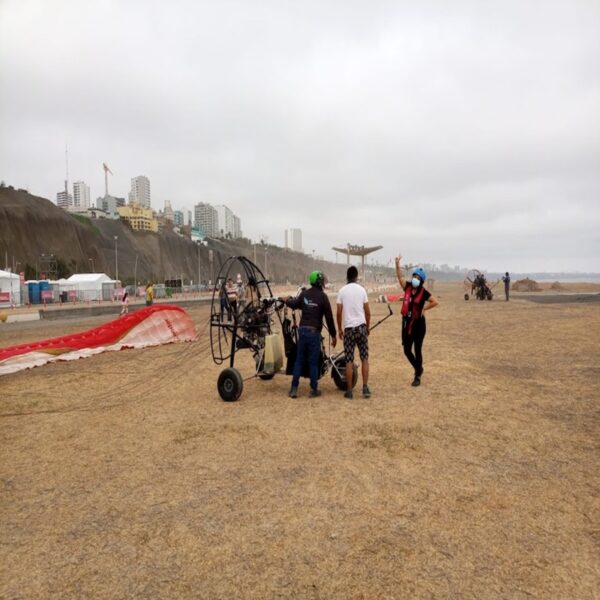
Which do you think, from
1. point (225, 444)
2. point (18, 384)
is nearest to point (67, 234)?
point (18, 384)

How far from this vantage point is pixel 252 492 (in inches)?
166

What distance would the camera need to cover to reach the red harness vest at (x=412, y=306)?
7801 mm

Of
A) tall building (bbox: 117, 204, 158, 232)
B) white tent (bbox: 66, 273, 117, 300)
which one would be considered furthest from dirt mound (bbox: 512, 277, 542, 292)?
tall building (bbox: 117, 204, 158, 232)

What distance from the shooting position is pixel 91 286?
1970 inches

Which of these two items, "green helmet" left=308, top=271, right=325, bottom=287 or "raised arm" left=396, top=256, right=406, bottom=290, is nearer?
"green helmet" left=308, top=271, right=325, bottom=287

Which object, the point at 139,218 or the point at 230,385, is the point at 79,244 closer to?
the point at 139,218

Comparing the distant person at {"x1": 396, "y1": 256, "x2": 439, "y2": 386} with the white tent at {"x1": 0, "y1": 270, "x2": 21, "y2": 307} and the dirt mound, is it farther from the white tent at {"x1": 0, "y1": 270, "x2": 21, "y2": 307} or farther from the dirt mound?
the dirt mound

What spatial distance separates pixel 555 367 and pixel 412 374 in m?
3.20

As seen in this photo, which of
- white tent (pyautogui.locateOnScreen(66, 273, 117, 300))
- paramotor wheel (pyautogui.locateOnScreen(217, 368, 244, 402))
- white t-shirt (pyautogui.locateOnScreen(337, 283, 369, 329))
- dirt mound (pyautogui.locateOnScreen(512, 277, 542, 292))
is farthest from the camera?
dirt mound (pyautogui.locateOnScreen(512, 277, 542, 292))

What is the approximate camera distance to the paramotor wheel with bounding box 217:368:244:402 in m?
7.46

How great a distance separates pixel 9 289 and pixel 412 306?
4273 cm

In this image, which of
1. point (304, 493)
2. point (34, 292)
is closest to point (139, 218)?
point (34, 292)

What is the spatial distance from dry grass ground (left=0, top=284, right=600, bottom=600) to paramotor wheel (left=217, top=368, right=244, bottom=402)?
166 millimetres

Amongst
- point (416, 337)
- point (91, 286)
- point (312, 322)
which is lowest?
point (416, 337)
